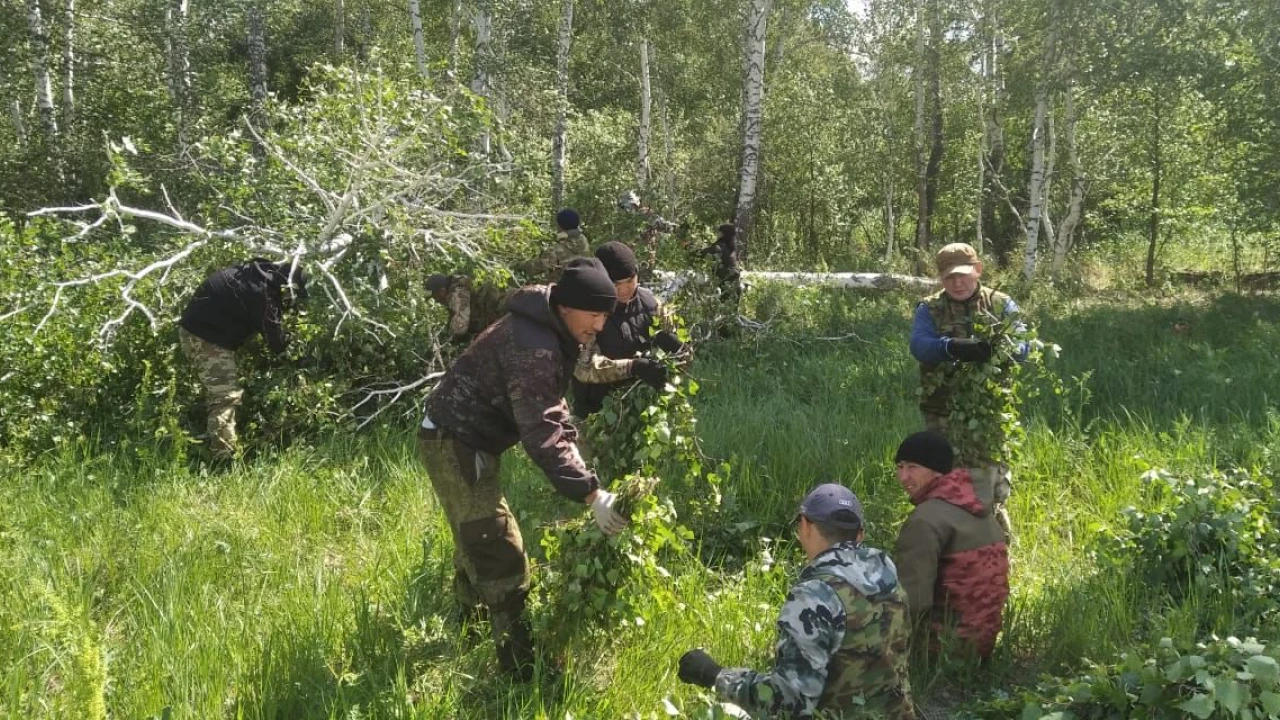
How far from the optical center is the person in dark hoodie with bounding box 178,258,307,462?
5320 millimetres

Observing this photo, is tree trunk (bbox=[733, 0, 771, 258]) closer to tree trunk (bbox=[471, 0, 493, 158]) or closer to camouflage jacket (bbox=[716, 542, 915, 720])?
tree trunk (bbox=[471, 0, 493, 158])

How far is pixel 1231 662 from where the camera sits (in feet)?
7.45

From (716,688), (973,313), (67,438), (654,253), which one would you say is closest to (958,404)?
(973,313)

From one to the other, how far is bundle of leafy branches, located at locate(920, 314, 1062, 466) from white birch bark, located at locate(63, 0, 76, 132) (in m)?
14.4

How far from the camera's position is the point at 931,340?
4.20m

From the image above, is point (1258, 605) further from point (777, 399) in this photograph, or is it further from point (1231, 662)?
point (777, 399)

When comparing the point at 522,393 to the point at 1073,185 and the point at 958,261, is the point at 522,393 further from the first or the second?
the point at 1073,185

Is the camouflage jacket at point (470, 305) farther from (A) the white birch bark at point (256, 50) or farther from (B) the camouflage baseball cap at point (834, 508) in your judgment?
(A) the white birch bark at point (256, 50)

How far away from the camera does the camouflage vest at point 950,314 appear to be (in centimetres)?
427

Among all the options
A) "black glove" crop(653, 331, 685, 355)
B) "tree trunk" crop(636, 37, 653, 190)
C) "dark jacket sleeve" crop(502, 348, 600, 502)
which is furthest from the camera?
"tree trunk" crop(636, 37, 653, 190)

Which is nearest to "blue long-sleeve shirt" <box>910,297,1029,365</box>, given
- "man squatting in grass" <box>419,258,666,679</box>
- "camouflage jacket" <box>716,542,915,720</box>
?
"camouflage jacket" <box>716,542,915,720</box>

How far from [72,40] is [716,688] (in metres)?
15.8

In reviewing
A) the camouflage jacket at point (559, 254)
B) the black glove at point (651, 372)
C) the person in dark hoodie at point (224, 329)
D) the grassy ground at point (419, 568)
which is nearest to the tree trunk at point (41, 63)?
the person in dark hoodie at point (224, 329)

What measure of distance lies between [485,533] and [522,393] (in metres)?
0.62
